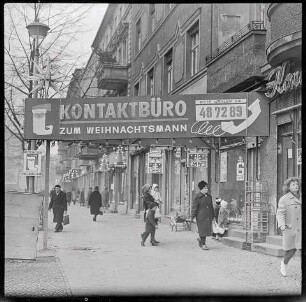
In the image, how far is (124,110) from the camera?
45.6 ft

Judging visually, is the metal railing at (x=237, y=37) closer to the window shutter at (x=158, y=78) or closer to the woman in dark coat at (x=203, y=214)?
the woman in dark coat at (x=203, y=214)

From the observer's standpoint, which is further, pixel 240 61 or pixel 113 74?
pixel 113 74

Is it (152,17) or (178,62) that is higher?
(152,17)

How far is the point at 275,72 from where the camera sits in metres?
13.3

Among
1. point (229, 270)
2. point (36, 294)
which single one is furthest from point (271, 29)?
point (36, 294)

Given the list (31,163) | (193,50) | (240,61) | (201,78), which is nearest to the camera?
(31,163)

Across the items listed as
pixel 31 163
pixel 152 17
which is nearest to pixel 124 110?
pixel 31 163

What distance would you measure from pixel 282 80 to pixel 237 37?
4.11m

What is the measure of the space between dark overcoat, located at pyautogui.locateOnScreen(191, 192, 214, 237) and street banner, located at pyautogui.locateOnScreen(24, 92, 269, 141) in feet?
5.61

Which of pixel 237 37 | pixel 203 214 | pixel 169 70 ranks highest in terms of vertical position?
pixel 169 70

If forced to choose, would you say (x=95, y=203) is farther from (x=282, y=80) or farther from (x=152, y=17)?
(x=282, y=80)

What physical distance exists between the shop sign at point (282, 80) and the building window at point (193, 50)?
7.56m

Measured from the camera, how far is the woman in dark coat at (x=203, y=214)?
14.2 metres

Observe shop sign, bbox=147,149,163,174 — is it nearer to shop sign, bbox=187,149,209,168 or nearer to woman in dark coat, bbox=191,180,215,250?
shop sign, bbox=187,149,209,168
